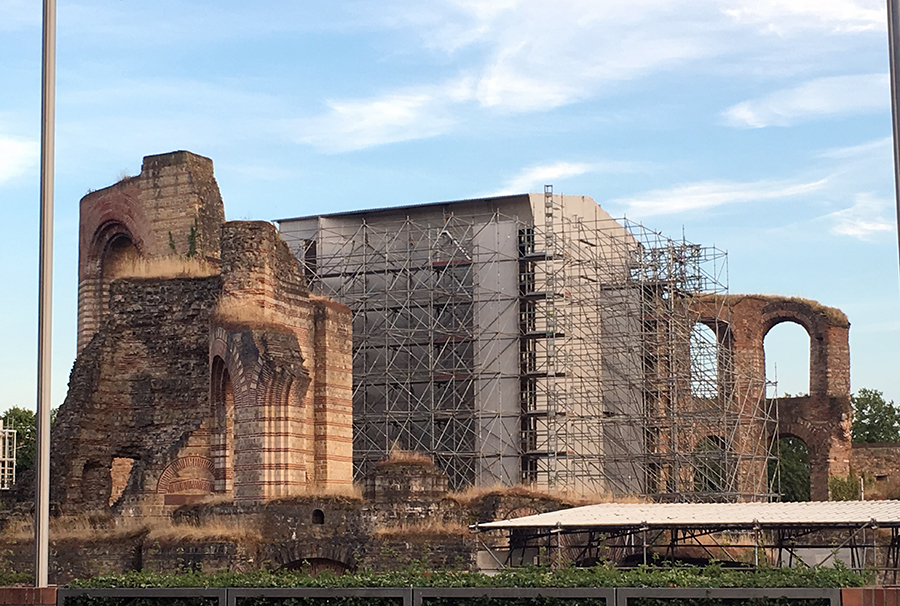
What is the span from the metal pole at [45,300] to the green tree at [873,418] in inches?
2041

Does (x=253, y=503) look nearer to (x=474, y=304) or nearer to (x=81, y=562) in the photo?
(x=81, y=562)

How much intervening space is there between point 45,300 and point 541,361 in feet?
79.8

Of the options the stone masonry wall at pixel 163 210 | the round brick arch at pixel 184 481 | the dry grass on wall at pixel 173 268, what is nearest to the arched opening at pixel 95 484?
the round brick arch at pixel 184 481

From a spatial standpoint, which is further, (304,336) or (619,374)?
(619,374)

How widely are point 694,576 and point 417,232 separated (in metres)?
28.7

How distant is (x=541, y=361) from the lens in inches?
1366

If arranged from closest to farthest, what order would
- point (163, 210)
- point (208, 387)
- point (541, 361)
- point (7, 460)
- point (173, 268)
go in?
point (208, 387)
point (173, 268)
point (163, 210)
point (541, 361)
point (7, 460)

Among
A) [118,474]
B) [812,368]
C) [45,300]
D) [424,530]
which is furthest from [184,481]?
[812,368]

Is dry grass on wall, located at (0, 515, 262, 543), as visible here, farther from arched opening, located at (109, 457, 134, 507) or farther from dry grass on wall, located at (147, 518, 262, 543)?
arched opening, located at (109, 457, 134, 507)

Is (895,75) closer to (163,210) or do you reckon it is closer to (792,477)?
(163,210)

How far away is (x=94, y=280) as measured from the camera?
31.4m

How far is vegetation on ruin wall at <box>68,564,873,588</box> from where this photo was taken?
8992 millimetres

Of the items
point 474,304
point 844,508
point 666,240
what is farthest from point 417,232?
point 844,508

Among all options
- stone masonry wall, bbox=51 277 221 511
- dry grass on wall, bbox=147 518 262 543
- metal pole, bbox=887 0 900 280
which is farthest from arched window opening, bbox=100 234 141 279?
metal pole, bbox=887 0 900 280
